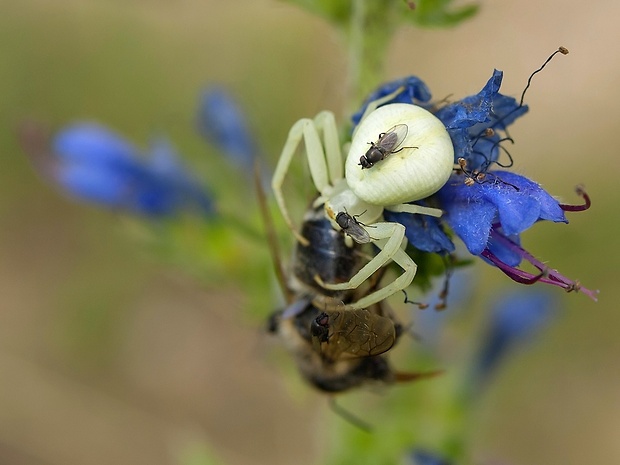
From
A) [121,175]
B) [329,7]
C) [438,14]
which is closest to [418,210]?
[438,14]

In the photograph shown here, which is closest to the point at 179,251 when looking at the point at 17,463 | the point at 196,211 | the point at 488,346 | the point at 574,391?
the point at 196,211

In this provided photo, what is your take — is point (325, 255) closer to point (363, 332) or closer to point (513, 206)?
point (363, 332)

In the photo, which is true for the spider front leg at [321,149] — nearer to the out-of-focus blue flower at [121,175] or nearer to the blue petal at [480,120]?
the blue petal at [480,120]

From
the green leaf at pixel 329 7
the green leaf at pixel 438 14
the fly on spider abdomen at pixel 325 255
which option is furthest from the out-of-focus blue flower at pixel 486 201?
the green leaf at pixel 329 7

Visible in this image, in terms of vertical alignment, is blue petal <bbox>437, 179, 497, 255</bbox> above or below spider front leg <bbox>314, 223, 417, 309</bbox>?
above

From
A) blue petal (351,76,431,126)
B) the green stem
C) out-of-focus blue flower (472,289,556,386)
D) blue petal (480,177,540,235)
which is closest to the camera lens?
blue petal (480,177,540,235)

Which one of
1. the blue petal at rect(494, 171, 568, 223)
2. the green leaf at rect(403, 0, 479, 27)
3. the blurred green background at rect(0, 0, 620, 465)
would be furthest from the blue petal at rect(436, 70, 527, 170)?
the blurred green background at rect(0, 0, 620, 465)

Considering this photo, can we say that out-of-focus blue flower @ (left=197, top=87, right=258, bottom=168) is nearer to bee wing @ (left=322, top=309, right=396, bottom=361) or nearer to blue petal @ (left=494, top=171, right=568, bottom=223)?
bee wing @ (left=322, top=309, right=396, bottom=361)
